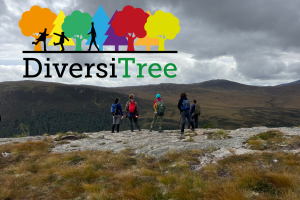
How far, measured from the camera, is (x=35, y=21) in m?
22.4

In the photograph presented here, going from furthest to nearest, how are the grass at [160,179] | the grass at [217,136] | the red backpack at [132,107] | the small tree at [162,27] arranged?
the small tree at [162,27]
the red backpack at [132,107]
the grass at [217,136]
the grass at [160,179]

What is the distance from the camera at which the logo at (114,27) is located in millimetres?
20547

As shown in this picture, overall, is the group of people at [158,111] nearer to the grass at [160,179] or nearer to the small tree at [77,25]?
the grass at [160,179]

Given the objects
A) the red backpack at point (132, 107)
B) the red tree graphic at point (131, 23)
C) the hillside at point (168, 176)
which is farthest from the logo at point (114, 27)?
the hillside at point (168, 176)

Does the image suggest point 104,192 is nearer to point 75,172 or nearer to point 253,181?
point 75,172

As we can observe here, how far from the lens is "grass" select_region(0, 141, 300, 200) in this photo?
5.20m

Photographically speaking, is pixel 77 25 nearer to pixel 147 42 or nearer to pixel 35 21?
pixel 35 21

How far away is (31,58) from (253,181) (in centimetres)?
1998

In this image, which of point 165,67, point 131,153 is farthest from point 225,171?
point 165,67

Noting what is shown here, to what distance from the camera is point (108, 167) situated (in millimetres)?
8453

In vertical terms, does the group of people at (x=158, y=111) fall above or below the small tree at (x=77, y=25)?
below

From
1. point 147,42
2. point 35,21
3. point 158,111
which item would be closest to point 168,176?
point 158,111

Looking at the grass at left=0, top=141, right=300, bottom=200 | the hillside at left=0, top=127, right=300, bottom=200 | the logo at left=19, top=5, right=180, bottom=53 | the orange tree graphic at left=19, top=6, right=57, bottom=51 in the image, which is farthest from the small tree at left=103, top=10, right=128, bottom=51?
the grass at left=0, top=141, right=300, bottom=200

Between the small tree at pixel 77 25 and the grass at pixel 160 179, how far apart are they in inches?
658
